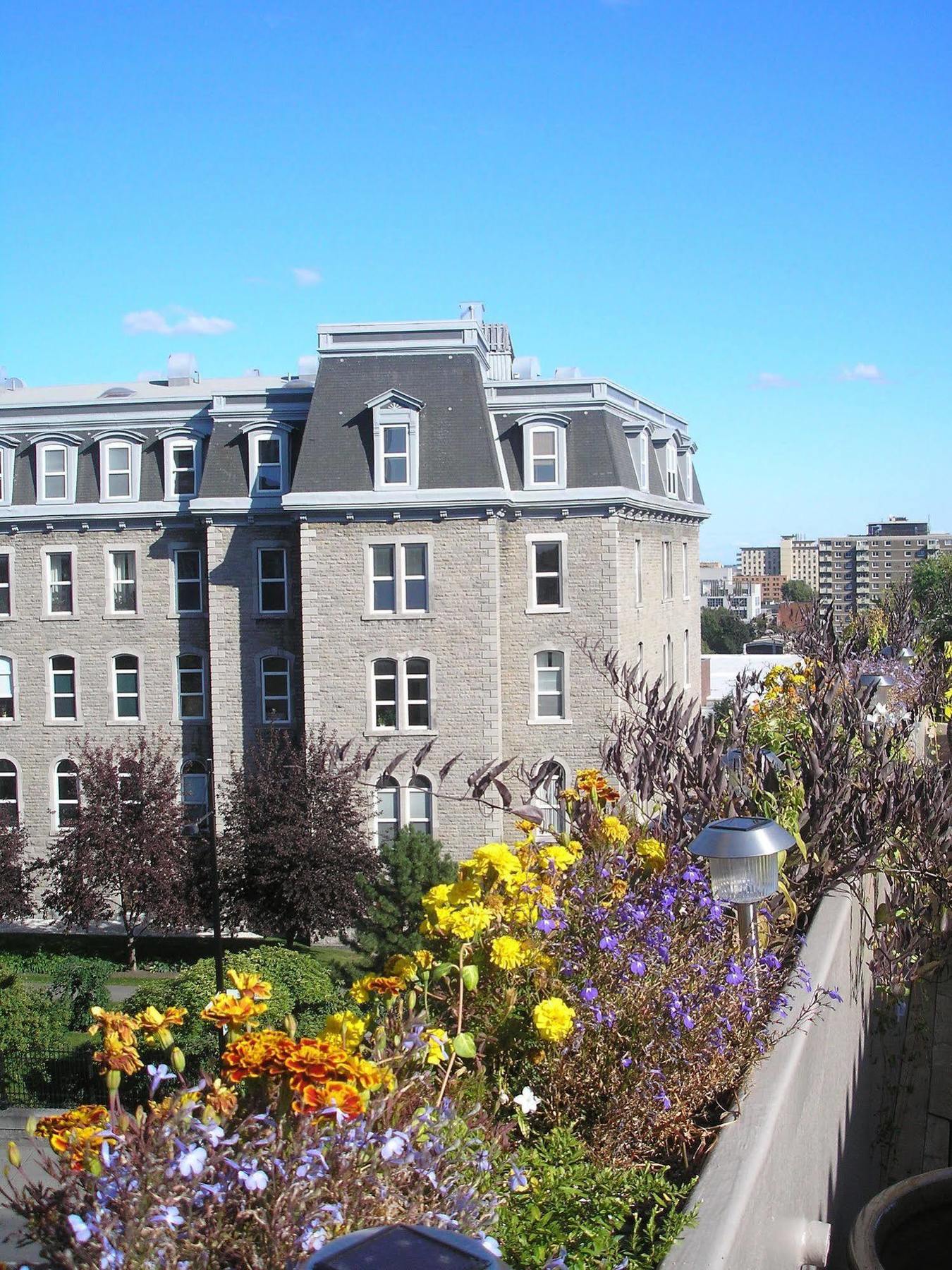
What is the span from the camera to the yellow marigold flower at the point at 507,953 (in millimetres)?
4160

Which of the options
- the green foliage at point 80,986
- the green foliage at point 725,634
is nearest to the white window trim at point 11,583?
the green foliage at point 80,986

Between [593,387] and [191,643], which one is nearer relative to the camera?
[593,387]

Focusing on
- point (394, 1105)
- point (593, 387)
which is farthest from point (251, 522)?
point (394, 1105)

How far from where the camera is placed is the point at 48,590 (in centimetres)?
3206

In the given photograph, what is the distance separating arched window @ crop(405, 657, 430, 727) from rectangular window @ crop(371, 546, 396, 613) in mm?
1408

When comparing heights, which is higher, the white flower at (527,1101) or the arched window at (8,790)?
the white flower at (527,1101)

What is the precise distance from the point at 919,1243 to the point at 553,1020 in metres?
1.58

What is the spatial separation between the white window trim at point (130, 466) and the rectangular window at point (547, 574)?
1084 centimetres

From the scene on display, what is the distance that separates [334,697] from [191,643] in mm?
5204

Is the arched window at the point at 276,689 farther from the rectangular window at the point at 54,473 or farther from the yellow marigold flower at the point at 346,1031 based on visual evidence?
the yellow marigold flower at the point at 346,1031

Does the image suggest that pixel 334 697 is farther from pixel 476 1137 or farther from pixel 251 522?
pixel 476 1137

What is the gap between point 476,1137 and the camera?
324 cm

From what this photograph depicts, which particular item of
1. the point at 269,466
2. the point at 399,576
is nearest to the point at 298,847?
the point at 399,576

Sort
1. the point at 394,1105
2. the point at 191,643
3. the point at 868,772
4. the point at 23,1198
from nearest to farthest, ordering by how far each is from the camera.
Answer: the point at 23,1198
the point at 394,1105
the point at 868,772
the point at 191,643
